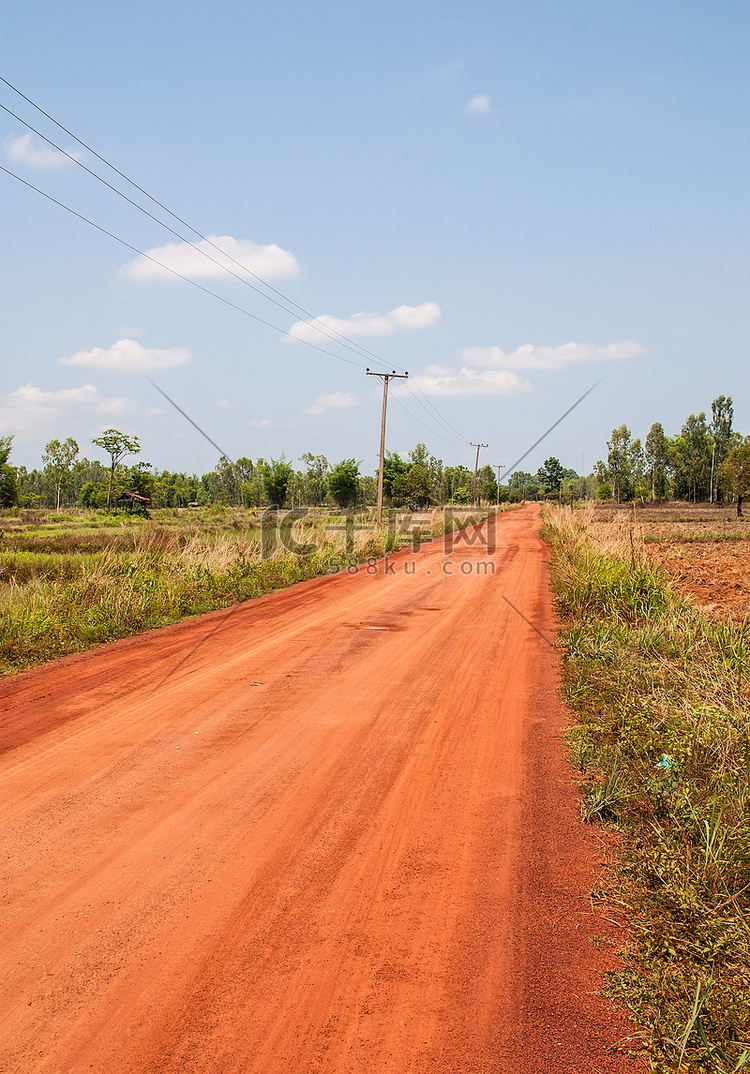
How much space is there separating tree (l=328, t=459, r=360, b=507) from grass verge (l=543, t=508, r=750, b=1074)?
6856 centimetres

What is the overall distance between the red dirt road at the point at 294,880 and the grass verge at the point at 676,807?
24 cm

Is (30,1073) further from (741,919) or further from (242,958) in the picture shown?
(741,919)

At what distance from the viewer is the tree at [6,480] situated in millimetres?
54312

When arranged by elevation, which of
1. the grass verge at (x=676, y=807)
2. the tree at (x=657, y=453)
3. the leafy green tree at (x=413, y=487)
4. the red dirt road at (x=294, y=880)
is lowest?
the red dirt road at (x=294, y=880)

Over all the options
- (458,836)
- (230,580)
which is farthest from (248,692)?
(230,580)

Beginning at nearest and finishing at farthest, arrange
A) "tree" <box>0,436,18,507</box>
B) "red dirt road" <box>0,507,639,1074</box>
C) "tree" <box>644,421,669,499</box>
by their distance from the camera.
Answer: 1. "red dirt road" <box>0,507,639,1074</box>
2. "tree" <box>0,436,18,507</box>
3. "tree" <box>644,421,669,499</box>

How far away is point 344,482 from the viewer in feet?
253

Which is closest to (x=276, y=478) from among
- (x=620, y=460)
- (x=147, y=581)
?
(x=620, y=460)

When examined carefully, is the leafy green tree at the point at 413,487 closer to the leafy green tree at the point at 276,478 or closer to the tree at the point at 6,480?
the leafy green tree at the point at 276,478

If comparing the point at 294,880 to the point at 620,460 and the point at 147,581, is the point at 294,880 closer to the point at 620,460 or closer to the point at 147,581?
the point at 147,581

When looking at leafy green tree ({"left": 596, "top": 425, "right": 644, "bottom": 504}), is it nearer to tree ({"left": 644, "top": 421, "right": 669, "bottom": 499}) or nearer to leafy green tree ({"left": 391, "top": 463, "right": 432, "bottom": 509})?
tree ({"left": 644, "top": 421, "right": 669, "bottom": 499})

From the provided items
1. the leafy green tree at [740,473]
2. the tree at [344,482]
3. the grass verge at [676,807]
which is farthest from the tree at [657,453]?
the grass verge at [676,807]

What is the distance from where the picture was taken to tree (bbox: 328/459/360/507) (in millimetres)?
76688

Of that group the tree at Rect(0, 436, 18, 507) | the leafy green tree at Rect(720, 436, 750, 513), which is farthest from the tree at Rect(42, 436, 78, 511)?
the leafy green tree at Rect(720, 436, 750, 513)
